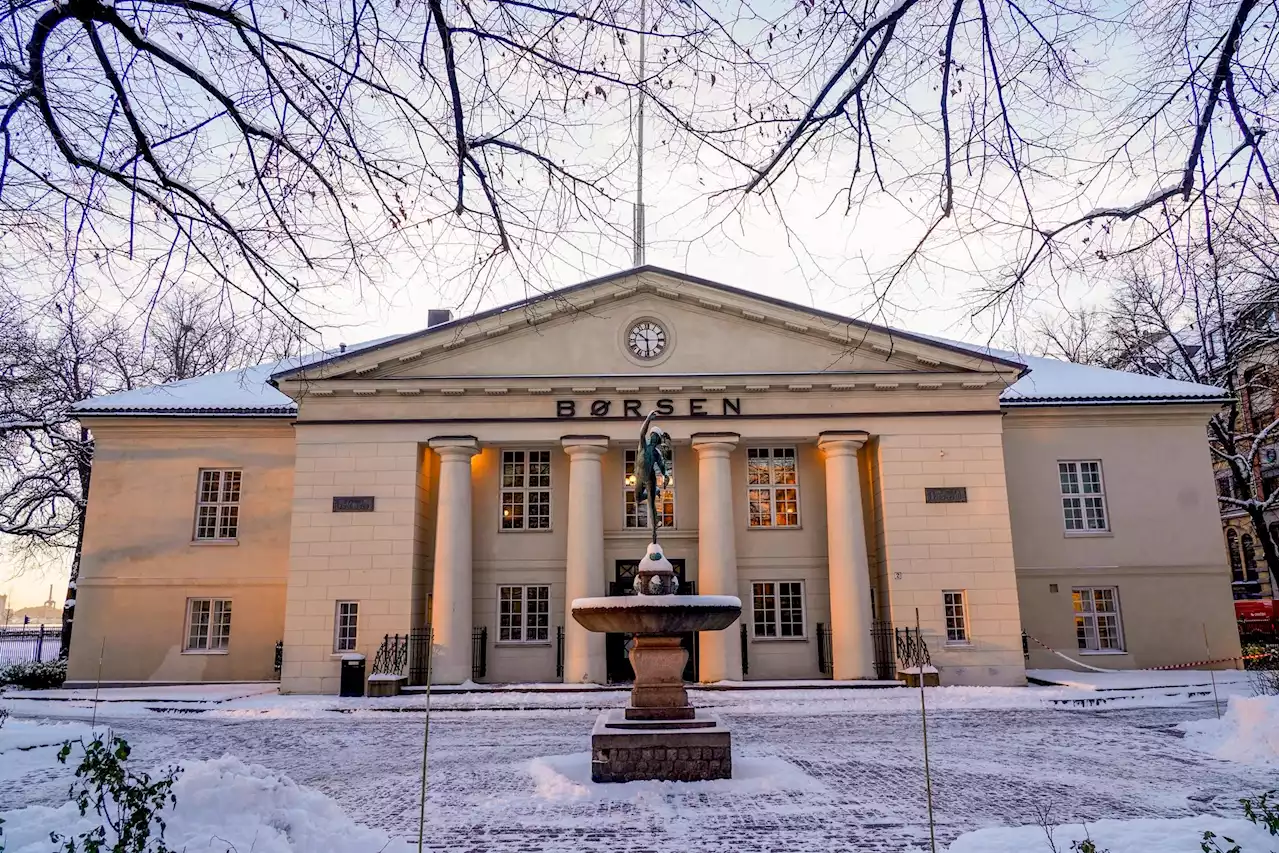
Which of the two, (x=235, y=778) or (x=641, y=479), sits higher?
(x=641, y=479)

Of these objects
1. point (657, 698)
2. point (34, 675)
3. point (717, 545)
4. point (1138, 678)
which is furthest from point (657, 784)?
point (34, 675)

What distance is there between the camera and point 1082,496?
2573 centimetres

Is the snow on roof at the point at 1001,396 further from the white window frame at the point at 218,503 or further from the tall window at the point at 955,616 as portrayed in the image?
the tall window at the point at 955,616

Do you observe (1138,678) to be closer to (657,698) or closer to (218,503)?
(657,698)

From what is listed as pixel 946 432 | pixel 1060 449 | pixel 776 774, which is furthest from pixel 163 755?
pixel 1060 449

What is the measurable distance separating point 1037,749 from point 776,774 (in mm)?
4612

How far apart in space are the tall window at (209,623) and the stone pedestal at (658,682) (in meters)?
18.2

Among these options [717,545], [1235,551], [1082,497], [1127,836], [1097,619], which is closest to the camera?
[1127,836]

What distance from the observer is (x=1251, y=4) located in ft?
17.5

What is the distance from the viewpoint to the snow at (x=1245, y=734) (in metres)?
11.4

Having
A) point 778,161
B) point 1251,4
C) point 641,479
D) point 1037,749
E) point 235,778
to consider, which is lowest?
point 1037,749

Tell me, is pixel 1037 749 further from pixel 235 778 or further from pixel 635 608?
pixel 235 778

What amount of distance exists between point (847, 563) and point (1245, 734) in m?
10.9

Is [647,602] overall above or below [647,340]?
below
